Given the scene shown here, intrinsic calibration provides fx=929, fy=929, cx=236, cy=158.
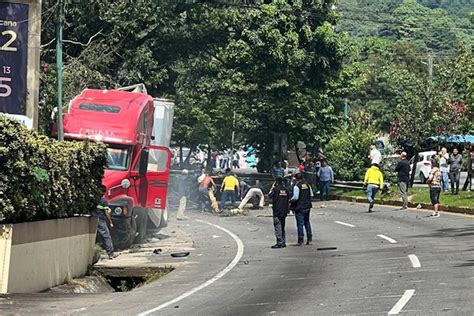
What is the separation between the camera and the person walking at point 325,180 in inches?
1575

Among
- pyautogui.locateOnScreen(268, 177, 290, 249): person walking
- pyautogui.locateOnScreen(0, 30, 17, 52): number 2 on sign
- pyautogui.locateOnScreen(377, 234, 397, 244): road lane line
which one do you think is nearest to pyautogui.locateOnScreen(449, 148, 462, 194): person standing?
pyautogui.locateOnScreen(377, 234, 397, 244): road lane line

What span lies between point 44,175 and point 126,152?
9.70 meters

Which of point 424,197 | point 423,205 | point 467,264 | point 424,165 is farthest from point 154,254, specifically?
point 424,165

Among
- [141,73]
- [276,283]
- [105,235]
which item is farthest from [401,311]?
[141,73]

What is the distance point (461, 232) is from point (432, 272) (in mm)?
8481

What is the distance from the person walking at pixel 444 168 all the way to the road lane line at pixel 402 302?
23.4 meters

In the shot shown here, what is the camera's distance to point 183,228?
30859 mm

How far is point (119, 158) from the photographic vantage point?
2575cm

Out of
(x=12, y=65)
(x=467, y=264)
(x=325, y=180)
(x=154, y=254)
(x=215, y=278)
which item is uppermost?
(x=12, y=65)

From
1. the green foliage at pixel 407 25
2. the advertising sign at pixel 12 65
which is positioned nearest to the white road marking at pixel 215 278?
the advertising sign at pixel 12 65

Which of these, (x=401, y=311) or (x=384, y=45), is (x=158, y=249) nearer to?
(x=401, y=311)

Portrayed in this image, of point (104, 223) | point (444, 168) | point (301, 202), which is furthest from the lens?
point (444, 168)

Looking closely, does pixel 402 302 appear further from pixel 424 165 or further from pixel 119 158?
pixel 424 165

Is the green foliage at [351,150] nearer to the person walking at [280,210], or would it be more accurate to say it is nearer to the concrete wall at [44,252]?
the person walking at [280,210]
